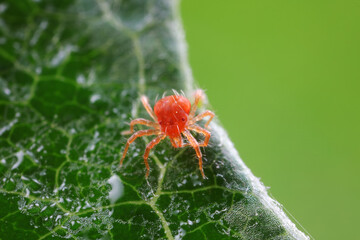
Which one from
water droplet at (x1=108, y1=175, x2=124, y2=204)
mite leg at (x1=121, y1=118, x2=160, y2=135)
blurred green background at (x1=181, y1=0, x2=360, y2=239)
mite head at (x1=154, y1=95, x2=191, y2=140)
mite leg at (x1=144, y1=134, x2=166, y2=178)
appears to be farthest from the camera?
blurred green background at (x1=181, y1=0, x2=360, y2=239)

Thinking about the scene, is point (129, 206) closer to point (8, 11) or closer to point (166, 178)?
point (166, 178)

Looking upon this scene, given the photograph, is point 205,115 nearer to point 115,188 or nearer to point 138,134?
point 138,134

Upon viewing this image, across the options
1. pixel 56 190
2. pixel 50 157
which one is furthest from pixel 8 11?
pixel 56 190

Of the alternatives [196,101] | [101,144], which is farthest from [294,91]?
[101,144]

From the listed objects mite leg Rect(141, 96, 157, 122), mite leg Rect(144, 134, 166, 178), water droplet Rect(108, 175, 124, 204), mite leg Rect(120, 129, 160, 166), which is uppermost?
mite leg Rect(141, 96, 157, 122)

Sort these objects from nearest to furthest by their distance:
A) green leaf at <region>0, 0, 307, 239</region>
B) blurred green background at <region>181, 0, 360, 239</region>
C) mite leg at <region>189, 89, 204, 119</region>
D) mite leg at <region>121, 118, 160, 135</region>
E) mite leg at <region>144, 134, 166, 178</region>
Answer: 1. green leaf at <region>0, 0, 307, 239</region>
2. mite leg at <region>144, 134, 166, 178</region>
3. mite leg at <region>121, 118, 160, 135</region>
4. mite leg at <region>189, 89, 204, 119</region>
5. blurred green background at <region>181, 0, 360, 239</region>

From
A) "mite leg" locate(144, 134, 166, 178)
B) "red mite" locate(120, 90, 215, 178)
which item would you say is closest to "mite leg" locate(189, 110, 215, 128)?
"red mite" locate(120, 90, 215, 178)

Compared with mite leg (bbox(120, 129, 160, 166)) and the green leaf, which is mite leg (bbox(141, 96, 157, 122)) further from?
mite leg (bbox(120, 129, 160, 166))

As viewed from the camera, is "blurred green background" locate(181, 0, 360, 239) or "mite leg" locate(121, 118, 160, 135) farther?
"blurred green background" locate(181, 0, 360, 239)
